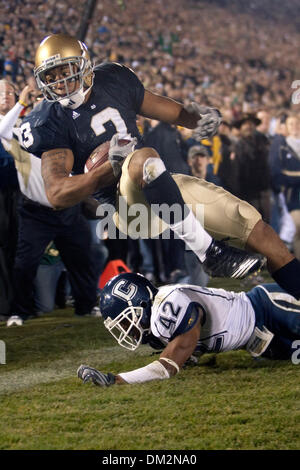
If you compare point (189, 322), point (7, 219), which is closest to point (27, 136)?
point (189, 322)

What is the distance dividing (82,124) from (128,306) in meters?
0.99

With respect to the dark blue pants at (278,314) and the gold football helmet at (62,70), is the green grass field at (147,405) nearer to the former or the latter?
the dark blue pants at (278,314)

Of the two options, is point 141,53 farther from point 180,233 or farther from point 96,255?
point 180,233

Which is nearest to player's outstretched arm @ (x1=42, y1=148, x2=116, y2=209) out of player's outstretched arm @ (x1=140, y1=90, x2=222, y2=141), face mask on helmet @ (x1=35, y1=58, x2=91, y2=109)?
face mask on helmet @ (x1=35, y1=58, x2=91, y2=109)

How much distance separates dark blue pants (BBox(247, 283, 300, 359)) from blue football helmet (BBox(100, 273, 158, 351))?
1.61ft

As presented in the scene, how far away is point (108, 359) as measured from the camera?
3.80 metres

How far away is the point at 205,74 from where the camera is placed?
1368 centimetres

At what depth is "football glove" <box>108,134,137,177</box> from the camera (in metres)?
3.37

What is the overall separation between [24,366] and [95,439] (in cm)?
124

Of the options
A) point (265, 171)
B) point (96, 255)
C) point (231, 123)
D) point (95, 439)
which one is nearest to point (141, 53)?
point (231, 123)

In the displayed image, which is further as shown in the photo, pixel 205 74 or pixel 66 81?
pixel 205 74

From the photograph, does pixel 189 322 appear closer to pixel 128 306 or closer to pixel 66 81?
pixel 128 306

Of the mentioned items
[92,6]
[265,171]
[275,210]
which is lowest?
[275,210]

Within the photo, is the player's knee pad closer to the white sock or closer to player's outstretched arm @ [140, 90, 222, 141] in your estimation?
the white sock
